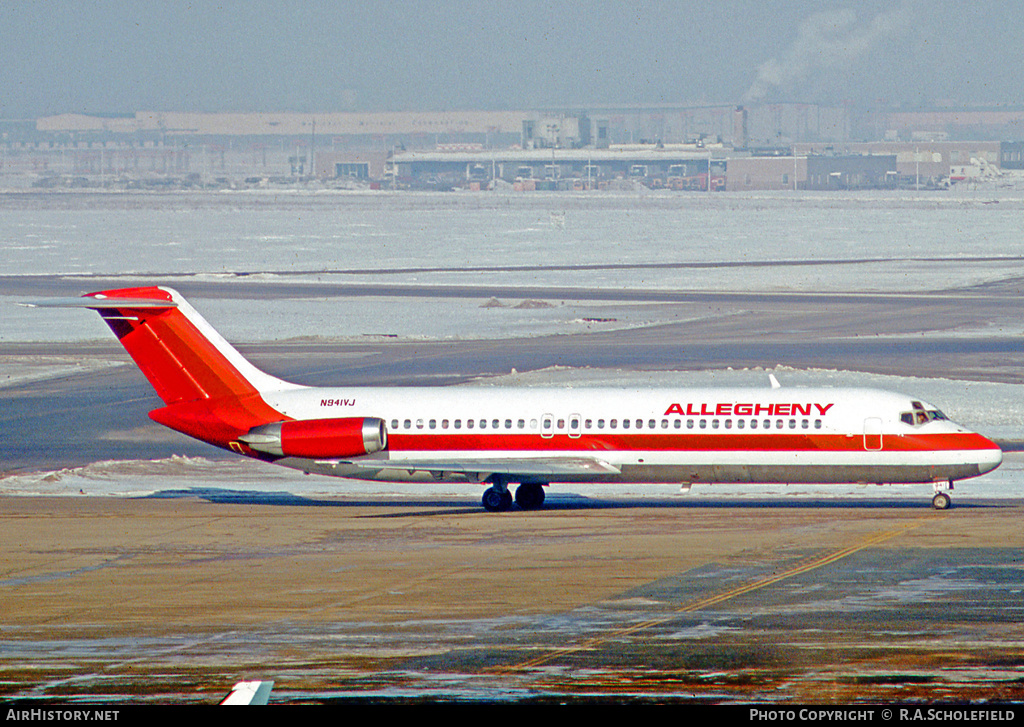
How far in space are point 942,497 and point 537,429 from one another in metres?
9.92

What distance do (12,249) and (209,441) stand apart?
338ft

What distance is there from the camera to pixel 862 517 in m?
33.4

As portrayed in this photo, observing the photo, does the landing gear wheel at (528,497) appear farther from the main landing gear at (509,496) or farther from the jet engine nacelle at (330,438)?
the jet engine nacelle at (330,438)

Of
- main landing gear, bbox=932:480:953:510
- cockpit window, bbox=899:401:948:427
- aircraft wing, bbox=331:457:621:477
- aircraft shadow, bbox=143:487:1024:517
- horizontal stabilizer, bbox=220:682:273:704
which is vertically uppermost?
horizontal stabilizer, bbox=220:682:273:704

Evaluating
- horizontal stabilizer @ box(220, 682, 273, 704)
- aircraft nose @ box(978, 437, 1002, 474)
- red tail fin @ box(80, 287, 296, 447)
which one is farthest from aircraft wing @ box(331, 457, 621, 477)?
horizontal stabilizer @ box(220, 682, 273, 704)

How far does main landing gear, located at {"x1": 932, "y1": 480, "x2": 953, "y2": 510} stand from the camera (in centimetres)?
3434

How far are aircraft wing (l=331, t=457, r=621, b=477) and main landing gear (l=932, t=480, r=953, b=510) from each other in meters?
7.67

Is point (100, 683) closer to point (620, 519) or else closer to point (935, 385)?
point (620, 519)

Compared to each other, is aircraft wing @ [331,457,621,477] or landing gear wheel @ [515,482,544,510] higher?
aircraft wing @ [331,457,621,477]

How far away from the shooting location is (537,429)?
35.2 metres

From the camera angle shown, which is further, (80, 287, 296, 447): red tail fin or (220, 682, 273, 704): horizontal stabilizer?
(80, 287, 296, 447): red tail fin

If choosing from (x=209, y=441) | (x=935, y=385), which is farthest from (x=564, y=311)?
(x=209, y=441)

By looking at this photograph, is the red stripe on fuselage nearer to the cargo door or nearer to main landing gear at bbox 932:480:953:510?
the cargo door

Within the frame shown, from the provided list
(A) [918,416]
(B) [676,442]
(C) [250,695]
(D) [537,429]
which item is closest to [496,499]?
(D) [537,429]
